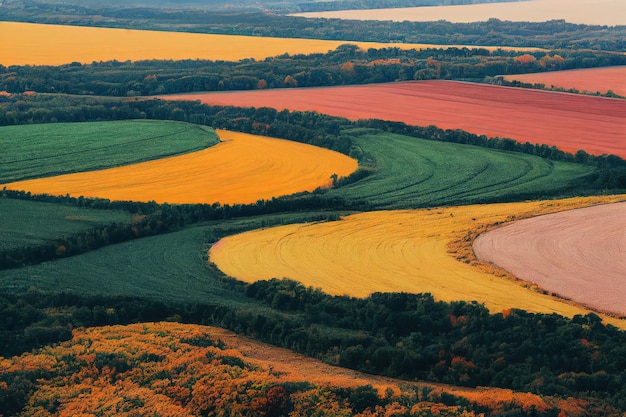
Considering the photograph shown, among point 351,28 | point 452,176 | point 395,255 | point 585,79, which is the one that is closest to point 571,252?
point 395,255

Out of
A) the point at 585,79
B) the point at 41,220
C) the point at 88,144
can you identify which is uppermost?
the point at 585,79

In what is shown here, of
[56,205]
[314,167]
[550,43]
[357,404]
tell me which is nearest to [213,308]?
[357,404]

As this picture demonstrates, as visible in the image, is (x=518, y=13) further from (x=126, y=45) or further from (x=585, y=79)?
(x=585, y=79)

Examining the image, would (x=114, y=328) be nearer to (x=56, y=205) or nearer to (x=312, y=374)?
(x=312, y=374)

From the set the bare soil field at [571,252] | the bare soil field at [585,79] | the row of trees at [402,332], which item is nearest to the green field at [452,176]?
the bare soil field at [571,252]

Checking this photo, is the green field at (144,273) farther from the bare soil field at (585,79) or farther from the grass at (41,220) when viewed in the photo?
the bare soil field at (585,79)

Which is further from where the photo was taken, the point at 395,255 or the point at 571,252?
the point at 395,255

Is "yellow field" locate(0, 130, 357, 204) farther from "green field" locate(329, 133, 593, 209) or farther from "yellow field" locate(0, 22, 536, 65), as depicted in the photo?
"yellow field" locate(0, 22, 536, 65)
